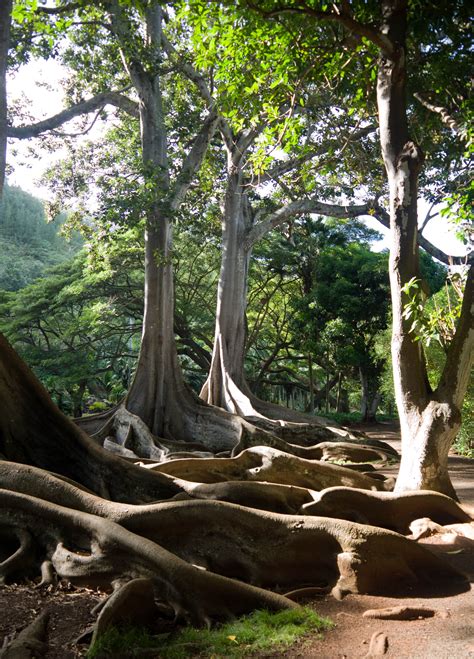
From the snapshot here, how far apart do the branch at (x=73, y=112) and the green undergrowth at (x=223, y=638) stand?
10493 mm

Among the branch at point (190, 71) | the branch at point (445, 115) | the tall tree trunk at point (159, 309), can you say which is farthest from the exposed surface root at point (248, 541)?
the branch at point (190, 71)

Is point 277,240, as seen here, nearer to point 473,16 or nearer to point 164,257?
point 164,257

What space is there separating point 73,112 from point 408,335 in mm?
9413

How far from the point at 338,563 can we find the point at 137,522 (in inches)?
56.7

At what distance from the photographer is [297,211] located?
16.9 meters

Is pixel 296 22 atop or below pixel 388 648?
atop

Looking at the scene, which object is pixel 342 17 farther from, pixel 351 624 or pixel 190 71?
pixel 190 71

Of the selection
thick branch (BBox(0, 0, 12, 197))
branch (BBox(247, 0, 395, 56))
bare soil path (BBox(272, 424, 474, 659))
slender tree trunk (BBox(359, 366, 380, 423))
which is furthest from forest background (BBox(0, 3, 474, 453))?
bare soil path (BBox(272, 424, 474, 659))

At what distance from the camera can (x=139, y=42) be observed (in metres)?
9.84

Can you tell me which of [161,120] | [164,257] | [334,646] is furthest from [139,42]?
[334,646]

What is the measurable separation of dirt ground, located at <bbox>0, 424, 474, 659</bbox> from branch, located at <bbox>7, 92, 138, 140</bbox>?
32.1 ft

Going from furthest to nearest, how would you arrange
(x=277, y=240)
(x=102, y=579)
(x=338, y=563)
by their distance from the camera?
(x=277, y=240) < (x=338, y=563) < (x=102, y=579)

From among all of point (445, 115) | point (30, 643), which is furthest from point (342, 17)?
point (30, 643)

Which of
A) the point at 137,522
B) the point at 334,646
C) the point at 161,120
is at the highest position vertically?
the point at 161,120
